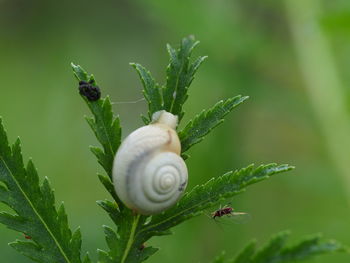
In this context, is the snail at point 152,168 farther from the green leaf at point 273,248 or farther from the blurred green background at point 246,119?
the blurred green background at point 246,119

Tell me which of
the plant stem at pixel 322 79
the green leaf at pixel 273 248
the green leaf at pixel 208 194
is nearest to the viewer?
the green leaf at pixel 273 248

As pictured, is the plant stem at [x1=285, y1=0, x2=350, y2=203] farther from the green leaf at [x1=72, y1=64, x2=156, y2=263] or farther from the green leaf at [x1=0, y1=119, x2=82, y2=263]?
the green leaf at [x1=0, y1=119, x2=82, y2=263]

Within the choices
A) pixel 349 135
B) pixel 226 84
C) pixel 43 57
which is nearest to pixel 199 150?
pixel 226 84

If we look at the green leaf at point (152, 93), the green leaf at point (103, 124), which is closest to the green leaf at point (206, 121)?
the green leaf at point (152, 93)

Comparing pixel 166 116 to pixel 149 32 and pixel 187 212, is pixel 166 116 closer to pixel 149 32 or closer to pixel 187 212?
pixel 187 212

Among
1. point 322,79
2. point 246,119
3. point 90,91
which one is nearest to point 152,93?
point 90,91

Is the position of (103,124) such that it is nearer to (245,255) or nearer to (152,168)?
(152,168)
